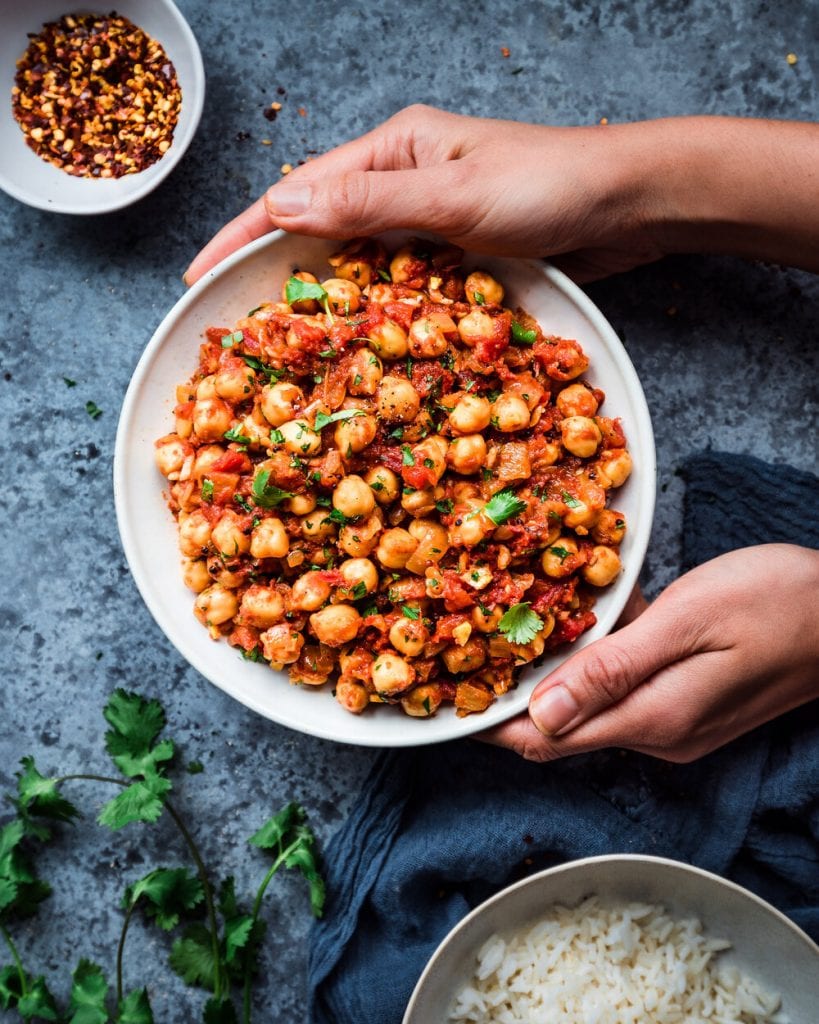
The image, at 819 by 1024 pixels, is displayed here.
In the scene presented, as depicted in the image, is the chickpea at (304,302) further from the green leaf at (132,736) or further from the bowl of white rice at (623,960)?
the bowl of white rice at (623,960)

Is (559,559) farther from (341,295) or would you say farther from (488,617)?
(341,295)

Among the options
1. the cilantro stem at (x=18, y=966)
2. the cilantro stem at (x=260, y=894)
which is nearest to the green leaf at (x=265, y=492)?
the cilantro stem at (x=260, y=894)

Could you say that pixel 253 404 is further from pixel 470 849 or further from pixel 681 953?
pixel 681 953

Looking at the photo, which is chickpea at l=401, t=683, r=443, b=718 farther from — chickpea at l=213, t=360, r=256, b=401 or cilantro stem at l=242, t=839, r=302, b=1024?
chickpea at l=213, t=360, r=256, b=401

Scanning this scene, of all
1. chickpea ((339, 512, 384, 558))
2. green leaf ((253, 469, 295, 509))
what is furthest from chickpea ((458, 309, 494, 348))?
green leaf ((253, 469, 295, 509))

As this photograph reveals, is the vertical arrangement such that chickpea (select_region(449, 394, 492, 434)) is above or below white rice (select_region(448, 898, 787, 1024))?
above

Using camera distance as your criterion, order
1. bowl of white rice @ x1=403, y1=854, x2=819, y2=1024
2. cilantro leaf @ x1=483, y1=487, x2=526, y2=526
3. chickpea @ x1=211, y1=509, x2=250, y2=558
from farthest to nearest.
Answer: bowl of white rice @ x1=403, y1=854, x2=819, y2=1024 < chickpea @ x1=211, y1=509, x2=250, y2=558 < cilantro leaf @ x1=483, y1=487, x2=526, y2=526

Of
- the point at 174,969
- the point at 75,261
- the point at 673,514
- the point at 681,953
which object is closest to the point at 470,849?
the point at 681,953
